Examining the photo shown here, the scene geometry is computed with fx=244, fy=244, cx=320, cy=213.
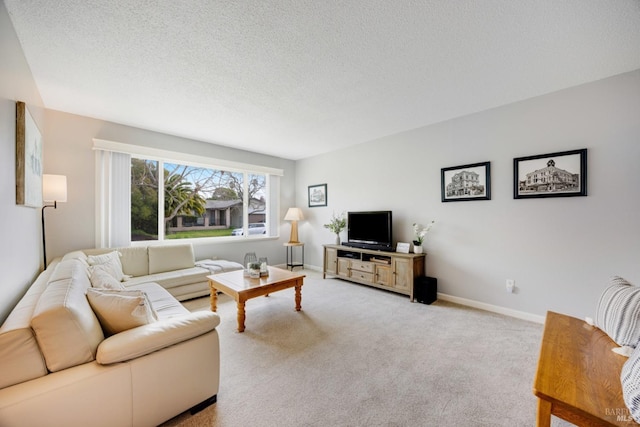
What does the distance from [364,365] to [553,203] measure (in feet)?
8.72

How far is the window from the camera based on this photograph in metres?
3.66

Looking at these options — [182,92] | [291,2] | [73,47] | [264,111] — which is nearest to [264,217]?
[264,111]

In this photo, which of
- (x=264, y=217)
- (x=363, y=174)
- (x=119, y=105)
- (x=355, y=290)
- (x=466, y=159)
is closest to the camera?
(x=119, y=105)

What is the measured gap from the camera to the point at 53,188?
8.79 ft

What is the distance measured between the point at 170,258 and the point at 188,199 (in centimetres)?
120

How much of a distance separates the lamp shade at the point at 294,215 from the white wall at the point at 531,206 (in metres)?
1.91

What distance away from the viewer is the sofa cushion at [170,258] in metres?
3.48

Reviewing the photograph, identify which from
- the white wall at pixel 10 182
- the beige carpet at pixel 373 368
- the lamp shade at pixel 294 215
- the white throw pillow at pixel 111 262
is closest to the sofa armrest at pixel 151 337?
the beige carpet at pixel 373 368

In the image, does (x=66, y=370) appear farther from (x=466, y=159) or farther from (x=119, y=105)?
(x=466, y=159)

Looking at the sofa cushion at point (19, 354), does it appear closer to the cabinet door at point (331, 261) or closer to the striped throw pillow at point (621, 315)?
the striped throw pillow at point (621, 315)

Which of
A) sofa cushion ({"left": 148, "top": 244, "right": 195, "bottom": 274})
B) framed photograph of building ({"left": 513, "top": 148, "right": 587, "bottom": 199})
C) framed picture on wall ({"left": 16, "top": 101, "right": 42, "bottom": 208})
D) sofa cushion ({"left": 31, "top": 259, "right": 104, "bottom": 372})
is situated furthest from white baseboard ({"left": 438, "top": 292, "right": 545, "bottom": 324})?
framed picture on wall ({"left": 16, "top": 101, "right": 42, "bottom": 208})

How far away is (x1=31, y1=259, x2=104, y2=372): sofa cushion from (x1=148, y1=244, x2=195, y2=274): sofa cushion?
91.5 inches

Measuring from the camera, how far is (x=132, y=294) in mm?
1545

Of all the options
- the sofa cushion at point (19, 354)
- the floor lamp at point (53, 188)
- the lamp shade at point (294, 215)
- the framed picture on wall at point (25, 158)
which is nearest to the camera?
the sofa cushion at point (19, 354)
